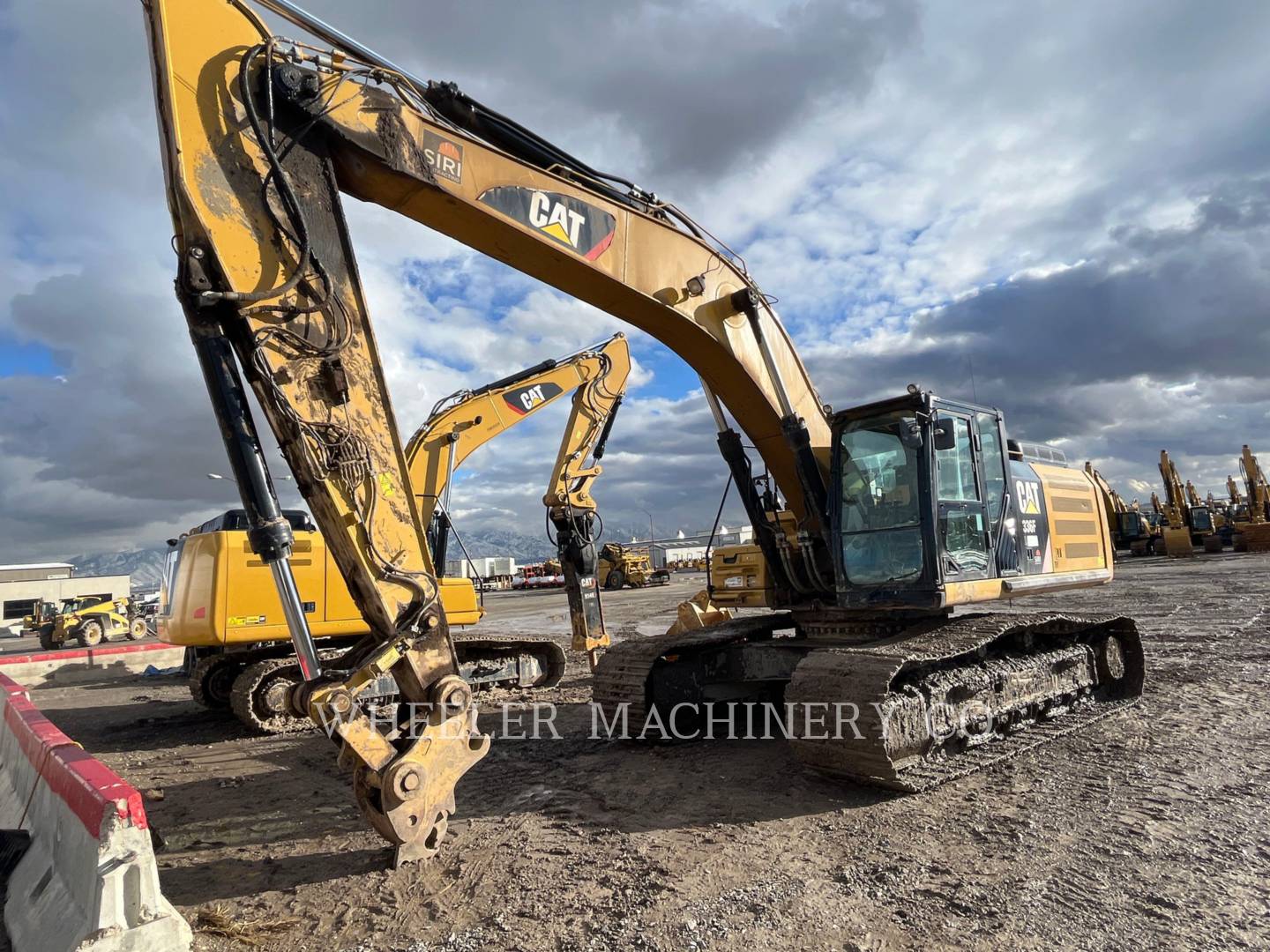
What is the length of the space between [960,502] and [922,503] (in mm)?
443

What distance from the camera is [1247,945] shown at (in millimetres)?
3123

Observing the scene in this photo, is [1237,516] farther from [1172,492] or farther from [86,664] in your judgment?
[86,664]

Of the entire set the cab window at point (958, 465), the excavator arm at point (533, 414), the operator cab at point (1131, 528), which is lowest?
the operator cab at point (1131, 528)

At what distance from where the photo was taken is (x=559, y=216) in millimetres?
5117

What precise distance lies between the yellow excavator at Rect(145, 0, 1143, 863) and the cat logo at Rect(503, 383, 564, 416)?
4.49 meters

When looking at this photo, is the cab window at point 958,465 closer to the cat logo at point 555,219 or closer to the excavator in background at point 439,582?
the cat logo at point 555,219

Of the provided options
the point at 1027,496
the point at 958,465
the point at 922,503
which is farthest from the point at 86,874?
the point at 1027,496

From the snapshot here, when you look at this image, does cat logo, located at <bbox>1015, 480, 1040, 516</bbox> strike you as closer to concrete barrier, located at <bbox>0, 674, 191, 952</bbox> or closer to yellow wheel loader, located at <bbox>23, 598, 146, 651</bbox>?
concrete barrier, located at <bbox>0, 674, 191, 952</bbox>

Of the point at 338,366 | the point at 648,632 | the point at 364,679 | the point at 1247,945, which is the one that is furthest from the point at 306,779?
the point at 648,632

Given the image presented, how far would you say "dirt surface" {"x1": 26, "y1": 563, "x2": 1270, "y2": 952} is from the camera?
3436 mm

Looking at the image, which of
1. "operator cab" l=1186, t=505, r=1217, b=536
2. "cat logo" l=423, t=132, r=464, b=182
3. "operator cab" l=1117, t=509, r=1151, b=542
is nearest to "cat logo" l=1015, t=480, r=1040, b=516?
"cat logo" l=423, t=132, r=464, b=182

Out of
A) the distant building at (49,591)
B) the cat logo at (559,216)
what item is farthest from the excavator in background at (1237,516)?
the distant building at (49,591)

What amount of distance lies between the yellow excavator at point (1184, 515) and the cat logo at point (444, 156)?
37.5m

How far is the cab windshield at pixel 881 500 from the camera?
6020 millimetres
